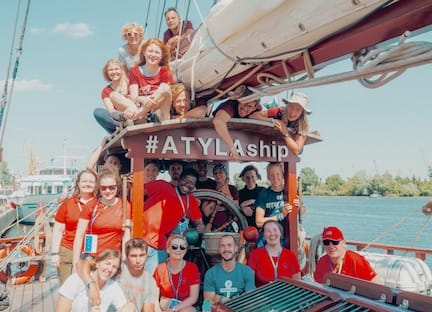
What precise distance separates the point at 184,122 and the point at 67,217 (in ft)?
4.06

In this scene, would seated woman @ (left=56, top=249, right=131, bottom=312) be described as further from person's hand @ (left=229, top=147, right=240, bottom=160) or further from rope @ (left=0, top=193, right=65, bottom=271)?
rope @ (left=0, top=193, right=65, bottom=271)

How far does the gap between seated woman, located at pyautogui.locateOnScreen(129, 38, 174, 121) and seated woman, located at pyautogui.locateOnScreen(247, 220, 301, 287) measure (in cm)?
132

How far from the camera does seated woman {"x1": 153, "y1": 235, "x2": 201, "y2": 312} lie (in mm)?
3297

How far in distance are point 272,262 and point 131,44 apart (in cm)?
276

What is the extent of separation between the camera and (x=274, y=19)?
220 centimetres

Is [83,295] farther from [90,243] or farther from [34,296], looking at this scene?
[34,296]

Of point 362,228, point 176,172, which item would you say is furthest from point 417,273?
point 362,228

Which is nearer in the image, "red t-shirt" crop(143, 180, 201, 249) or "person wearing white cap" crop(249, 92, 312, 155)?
"red t-shirt" crop(143, 180, 201, 249)

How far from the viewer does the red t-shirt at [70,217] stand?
3467mm

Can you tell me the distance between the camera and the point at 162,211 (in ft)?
12.7

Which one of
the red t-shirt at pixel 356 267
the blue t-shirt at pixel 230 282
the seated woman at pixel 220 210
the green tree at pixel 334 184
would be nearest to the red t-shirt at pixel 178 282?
the blue t-shirt at pixel 230 282

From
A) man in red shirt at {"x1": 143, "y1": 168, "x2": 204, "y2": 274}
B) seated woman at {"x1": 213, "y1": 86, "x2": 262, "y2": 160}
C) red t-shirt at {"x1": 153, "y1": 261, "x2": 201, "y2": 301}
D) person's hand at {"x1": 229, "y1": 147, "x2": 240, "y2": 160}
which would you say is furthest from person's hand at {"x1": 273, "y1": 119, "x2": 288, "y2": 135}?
red t-shirt at {"x1": 153, "y1": 261, "x2": 201, "y2": 301}

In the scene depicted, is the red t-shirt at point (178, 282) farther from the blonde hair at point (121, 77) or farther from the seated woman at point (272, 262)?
the blonde hair at point (121, 77)

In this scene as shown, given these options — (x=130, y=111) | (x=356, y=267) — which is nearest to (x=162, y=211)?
(x=130, y=111)
